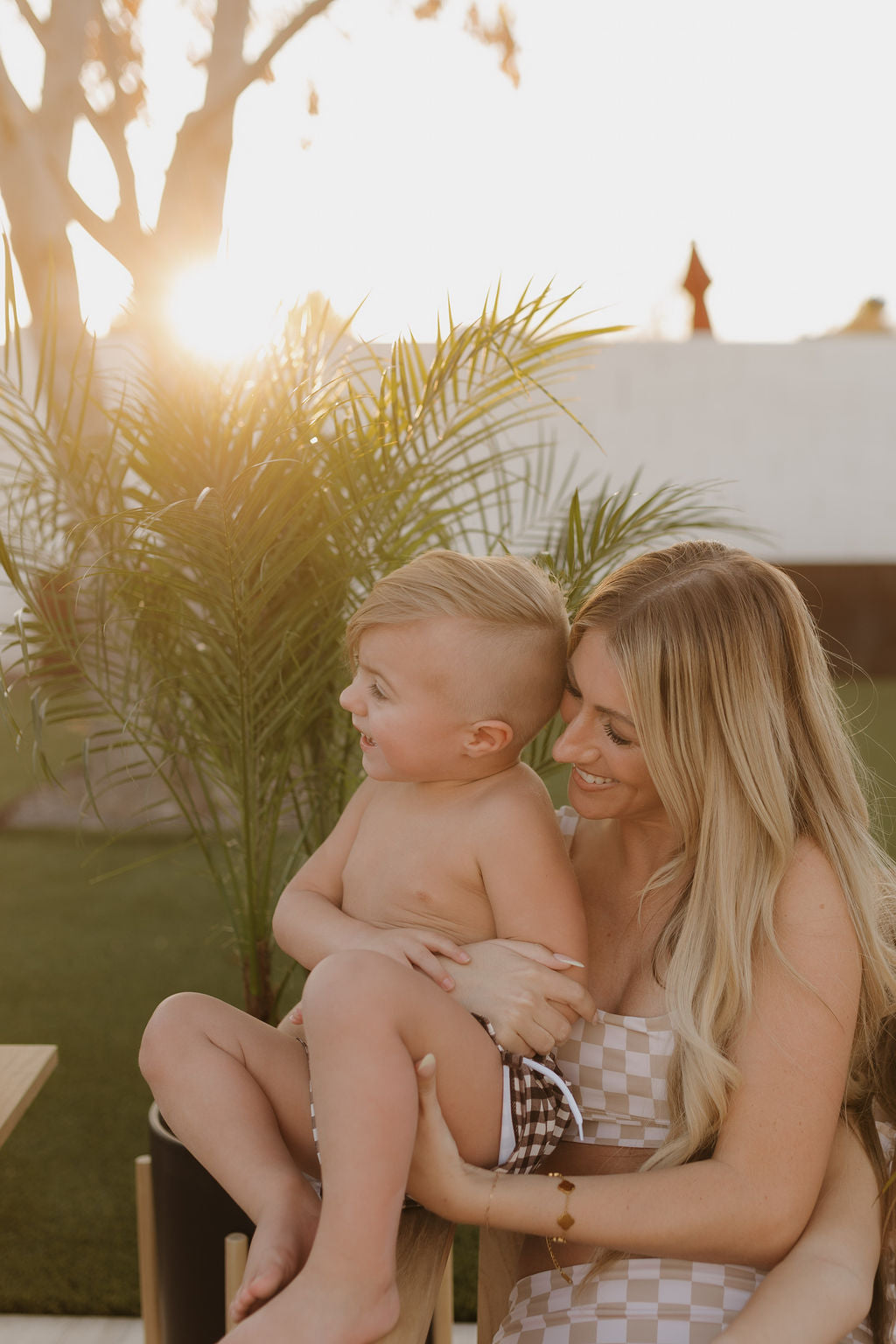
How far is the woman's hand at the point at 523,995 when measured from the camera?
1361 mm

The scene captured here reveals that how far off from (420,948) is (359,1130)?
12.0 inches

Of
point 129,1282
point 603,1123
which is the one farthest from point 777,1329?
point 129,1282

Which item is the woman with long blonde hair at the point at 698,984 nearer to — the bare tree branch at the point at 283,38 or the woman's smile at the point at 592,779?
the woman's smile at the point at 592,779

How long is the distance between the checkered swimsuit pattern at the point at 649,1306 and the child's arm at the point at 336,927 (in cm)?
39

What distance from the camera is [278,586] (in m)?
2.09

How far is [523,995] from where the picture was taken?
1376 millimetres

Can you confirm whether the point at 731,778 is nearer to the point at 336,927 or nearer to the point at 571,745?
the point at 571,745

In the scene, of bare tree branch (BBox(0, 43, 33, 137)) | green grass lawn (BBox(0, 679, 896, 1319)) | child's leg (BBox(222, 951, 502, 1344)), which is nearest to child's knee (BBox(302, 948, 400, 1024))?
child's leg (BBox(222, 951, 502, 1344))

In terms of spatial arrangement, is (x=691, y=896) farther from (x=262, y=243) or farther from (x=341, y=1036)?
(x=262, y=243)

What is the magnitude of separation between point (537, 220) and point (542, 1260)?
491 cm

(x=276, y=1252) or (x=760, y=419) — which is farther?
(x=760, y=419)

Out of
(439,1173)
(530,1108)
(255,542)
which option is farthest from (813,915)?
(255,542)

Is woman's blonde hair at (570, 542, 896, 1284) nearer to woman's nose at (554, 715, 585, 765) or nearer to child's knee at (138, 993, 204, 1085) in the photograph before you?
woman's nose at (554, 715, 585, 765)

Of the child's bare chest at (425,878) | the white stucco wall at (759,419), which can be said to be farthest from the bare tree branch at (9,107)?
the white stucco wall at (759,419)
